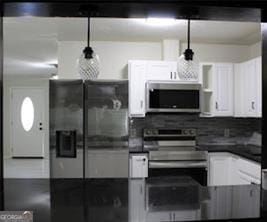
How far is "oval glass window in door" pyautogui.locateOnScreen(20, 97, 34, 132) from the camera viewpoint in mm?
8250

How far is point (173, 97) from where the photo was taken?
12.4ft

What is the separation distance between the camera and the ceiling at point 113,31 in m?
3.27

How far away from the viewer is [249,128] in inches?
171

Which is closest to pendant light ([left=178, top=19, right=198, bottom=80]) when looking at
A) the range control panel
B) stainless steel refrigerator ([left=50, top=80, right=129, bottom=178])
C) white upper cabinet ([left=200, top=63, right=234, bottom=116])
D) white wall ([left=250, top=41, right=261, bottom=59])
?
stainless steel refrigerator ([left=50, top=80, right=129, bottom=178])

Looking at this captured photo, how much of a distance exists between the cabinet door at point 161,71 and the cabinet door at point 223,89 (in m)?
0.66

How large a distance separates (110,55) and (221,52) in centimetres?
174

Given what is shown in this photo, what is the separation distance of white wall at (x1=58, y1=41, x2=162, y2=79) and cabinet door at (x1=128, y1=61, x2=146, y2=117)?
0.37 metres

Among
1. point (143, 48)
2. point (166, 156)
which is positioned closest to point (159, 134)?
point (166, 156)

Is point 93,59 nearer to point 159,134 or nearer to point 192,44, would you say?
point 159,134

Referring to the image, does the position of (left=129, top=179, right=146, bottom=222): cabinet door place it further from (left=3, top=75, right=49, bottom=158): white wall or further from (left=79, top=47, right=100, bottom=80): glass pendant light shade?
(left=3, top=75, right=49, bottom=158): white wall

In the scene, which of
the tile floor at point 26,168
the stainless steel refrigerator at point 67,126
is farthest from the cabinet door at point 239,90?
the tile floor at point 26,168

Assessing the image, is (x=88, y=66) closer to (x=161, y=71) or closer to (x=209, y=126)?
(x=161, y=71)

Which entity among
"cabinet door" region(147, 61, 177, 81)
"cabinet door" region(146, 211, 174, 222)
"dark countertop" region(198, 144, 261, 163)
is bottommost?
"dark countertop" region(198, 144, 261, 163)

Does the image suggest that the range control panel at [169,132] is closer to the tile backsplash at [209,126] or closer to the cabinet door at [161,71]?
the tile backsplash at [209,126]
